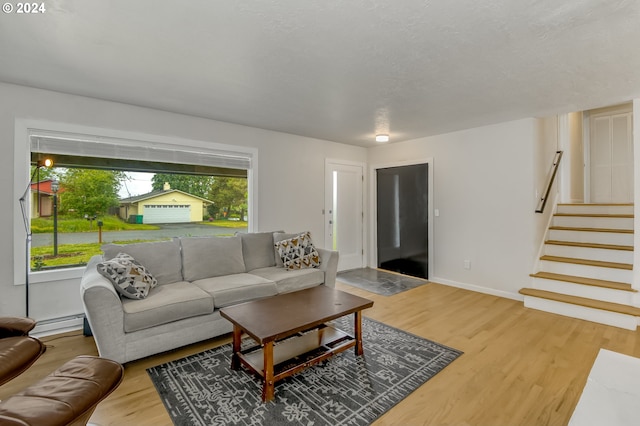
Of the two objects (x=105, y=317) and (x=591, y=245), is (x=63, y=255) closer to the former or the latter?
(x=105, y=317)

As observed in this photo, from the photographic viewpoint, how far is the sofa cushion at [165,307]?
2305 mm

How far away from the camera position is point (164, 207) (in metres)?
3.79

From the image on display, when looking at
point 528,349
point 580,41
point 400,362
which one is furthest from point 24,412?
point 580,41

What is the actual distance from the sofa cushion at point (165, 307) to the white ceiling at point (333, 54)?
6.31 ft

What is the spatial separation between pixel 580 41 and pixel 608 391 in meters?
2.16

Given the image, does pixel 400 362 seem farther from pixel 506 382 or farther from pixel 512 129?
pixel 512 129

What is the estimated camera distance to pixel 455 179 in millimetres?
4633

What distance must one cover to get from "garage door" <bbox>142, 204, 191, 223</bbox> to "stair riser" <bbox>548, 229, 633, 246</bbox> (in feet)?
16.9

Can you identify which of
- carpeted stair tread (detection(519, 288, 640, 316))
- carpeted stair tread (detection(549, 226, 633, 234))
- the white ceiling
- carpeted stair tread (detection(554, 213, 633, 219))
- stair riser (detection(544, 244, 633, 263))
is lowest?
carpeted stair tread (detection(519, 288, 640, 316))

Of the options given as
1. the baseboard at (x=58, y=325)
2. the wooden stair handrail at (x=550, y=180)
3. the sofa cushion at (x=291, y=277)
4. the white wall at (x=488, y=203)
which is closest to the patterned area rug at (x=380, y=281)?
the white wall at (x=488, y=203)

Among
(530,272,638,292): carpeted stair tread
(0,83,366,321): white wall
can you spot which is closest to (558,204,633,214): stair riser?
(530,272,638,292): carpeted stair tread

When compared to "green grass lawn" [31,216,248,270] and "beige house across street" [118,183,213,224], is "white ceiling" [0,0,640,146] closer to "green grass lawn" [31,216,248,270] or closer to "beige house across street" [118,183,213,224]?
"beige house across street" [118,183,213,224]

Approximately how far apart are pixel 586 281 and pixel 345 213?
3462mm

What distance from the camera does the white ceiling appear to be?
173 centimetres
